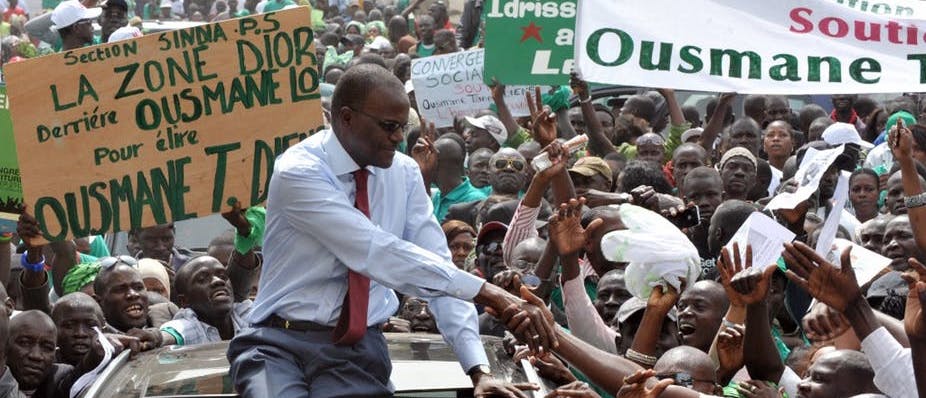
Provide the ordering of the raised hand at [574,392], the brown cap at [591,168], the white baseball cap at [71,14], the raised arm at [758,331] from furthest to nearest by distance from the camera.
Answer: the white baseball cap at [71,14], the brown cap at [591,168], the raised arm at [758,331], the raised hand at [574,392]

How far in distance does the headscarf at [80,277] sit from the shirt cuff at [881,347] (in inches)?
165

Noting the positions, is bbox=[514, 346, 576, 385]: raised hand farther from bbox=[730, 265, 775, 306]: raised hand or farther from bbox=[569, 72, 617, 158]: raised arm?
bbox=[569, 72, 617, 158]: raised arm

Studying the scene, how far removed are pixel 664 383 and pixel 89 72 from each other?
3.99m

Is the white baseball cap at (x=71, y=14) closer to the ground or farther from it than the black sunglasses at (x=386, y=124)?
closer to the ground

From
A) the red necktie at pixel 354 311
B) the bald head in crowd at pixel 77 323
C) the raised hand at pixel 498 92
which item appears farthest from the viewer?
the raised hand at pixel 498 92

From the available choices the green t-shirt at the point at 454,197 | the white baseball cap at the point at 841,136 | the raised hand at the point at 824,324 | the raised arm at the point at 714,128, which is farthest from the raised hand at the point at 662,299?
the raised arm at the point at 714,128

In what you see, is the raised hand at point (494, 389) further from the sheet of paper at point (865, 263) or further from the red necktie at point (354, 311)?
the sheet of paper at point (865, 263)

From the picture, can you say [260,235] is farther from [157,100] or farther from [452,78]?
[452,78]

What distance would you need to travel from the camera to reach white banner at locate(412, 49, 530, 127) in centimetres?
1319

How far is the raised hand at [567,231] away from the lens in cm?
701

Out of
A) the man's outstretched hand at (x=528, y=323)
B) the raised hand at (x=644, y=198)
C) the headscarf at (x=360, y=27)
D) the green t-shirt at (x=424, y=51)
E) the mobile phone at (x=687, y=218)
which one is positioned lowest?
the headscarf at (x=360, y=27)

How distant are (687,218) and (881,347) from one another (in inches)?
117

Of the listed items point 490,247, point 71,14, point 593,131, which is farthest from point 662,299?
point 71,14

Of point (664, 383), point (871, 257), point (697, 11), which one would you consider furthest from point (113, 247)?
point (664, 383)
